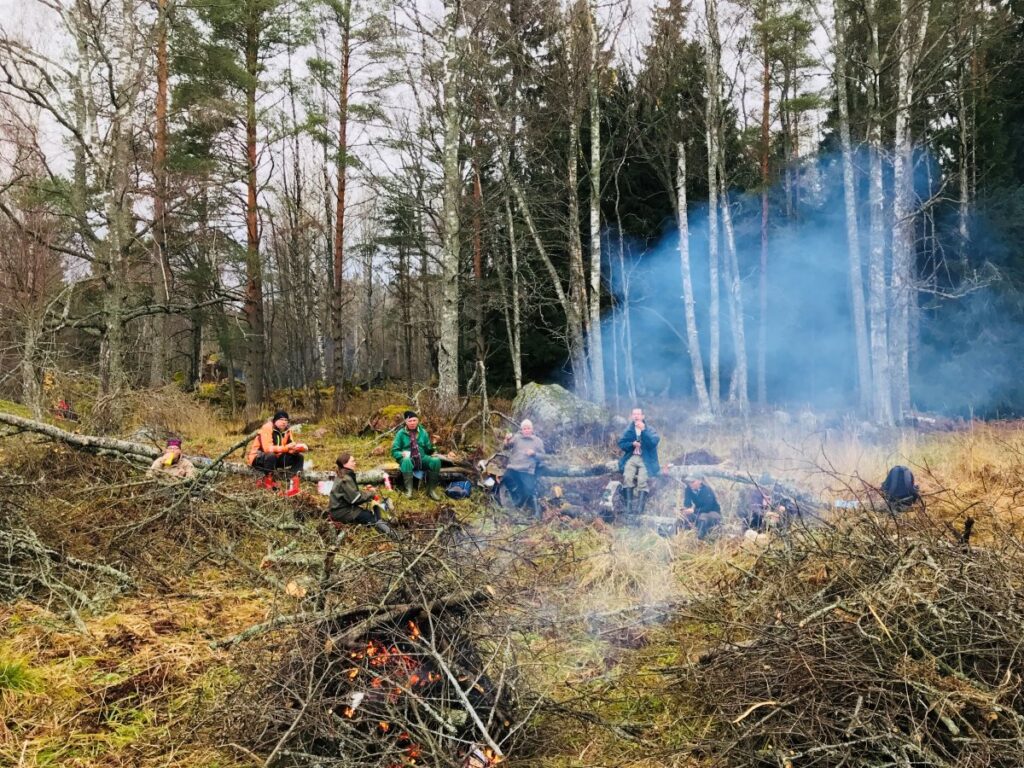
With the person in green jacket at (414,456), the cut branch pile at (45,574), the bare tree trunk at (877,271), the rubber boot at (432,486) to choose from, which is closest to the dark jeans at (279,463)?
the person in green jacket at (414,456)

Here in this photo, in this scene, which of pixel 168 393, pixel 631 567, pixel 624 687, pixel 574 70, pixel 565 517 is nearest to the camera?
pixel 624 687

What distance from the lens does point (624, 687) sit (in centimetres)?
403

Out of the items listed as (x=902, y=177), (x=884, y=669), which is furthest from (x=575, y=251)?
(x=884, y=669)

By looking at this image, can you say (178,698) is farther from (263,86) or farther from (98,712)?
(263,86)

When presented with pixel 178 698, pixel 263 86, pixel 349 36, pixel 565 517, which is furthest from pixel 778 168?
pixel 178 698

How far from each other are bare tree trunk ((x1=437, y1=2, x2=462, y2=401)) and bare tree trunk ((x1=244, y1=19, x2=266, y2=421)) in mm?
5192

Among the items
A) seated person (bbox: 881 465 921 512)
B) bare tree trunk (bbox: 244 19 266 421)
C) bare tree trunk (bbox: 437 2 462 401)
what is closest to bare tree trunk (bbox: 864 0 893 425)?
seated person (bbox: 881 465 921 512)

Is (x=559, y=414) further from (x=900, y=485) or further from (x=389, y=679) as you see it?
(x=389, y=679)

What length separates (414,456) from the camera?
348 inches

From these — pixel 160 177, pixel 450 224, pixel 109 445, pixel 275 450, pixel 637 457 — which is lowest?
pixel 637 457

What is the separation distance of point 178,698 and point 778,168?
21.0 meters

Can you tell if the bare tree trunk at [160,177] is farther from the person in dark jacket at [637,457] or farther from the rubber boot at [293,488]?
the person in dark jacket at [637,457]

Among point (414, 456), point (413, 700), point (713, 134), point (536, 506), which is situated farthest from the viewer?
point (713, 134)

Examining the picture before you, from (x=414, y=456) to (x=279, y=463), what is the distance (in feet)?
5.79
